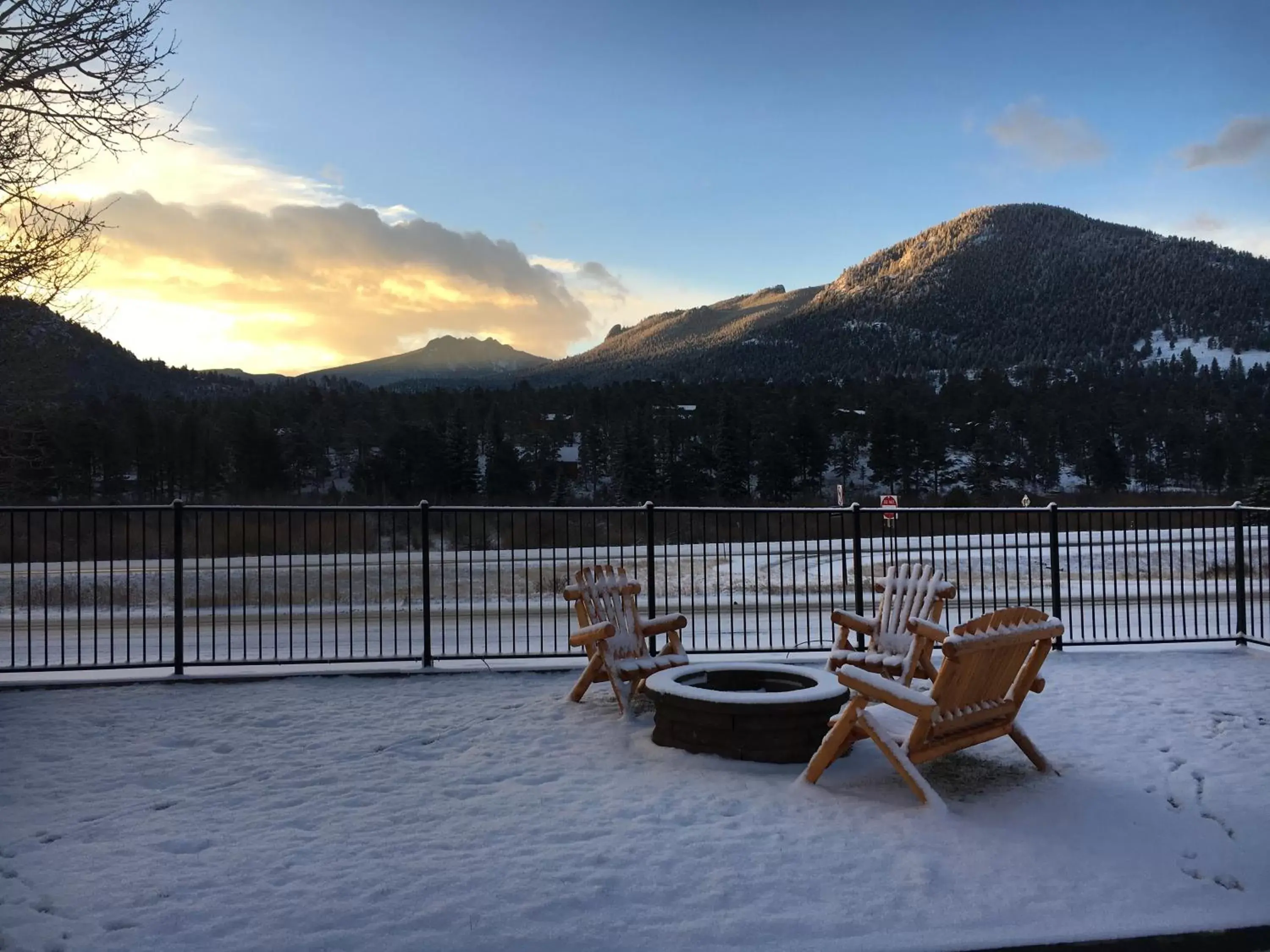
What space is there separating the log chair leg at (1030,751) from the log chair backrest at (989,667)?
16 centimetres

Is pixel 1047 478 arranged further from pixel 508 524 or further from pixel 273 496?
pixel 273 496

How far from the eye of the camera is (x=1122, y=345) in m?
130

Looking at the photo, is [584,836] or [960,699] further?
[960,699]

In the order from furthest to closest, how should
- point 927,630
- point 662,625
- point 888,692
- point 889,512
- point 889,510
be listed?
point 889,510 < point 889,512 < point 662,625 < point 927,630 < point 888,692

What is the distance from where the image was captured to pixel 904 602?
8.00 m

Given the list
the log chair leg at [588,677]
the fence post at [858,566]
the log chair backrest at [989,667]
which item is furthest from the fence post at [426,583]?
the log chair backrest at [989,667]

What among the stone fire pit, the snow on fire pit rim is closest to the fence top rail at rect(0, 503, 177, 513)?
the snow on fire pit rim

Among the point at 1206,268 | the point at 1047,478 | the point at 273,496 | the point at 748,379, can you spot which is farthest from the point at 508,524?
the point at 1206,268

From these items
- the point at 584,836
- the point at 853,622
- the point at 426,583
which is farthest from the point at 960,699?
the point at 426,583

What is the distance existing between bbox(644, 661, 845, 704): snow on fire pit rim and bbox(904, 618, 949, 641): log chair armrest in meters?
0.78

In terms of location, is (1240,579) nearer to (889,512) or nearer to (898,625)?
(889,512)

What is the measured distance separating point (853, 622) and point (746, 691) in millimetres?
1233

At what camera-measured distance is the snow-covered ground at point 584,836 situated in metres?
3.96

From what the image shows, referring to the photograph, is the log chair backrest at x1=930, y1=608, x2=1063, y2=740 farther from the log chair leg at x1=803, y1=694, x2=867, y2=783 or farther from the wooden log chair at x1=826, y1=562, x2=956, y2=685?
the wooden log chair at x1=826, y1=562, x2=956, y2=685
